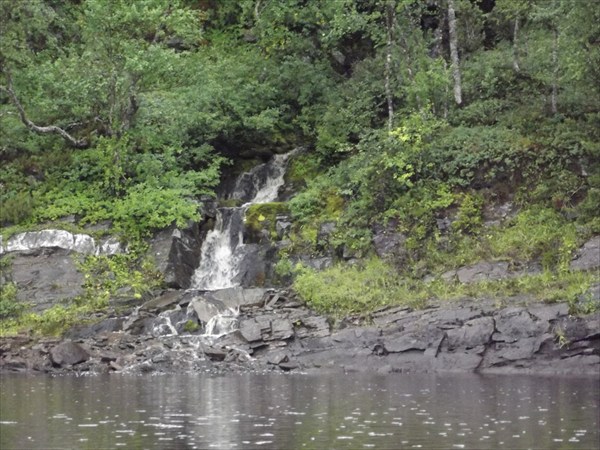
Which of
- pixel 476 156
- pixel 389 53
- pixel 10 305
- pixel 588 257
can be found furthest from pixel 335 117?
pixel 10 305

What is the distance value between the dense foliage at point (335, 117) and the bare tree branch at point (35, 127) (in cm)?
12

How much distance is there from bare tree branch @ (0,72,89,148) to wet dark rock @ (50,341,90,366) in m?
11.6

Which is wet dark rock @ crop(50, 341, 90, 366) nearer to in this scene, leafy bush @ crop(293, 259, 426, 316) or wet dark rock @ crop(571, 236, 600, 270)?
leafy bush @ crop(293, 259, 426, 316)

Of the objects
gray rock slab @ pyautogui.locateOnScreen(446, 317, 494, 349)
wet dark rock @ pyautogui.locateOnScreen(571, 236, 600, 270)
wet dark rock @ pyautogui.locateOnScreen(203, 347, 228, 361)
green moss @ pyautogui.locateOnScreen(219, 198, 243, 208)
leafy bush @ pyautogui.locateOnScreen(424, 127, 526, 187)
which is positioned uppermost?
leafy bush @ pyautogui.locateOnScreen(424, 127, 526, 187)

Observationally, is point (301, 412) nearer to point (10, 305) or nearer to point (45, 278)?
point (10, 305)

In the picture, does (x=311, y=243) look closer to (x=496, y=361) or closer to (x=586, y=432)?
(x=496, y=361)

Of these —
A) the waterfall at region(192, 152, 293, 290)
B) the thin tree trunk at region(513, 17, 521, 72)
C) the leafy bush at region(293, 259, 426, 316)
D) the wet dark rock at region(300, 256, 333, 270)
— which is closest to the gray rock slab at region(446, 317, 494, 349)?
the leafy bush at region(293, 259, 426, 316)

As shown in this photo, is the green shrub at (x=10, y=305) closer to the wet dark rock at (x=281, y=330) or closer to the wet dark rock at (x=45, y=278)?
the wet dark rock at (x=45, y=278)

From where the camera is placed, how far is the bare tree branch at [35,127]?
133 ft

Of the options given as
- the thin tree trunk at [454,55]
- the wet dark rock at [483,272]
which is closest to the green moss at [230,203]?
the thin tree trunk at [454,55]

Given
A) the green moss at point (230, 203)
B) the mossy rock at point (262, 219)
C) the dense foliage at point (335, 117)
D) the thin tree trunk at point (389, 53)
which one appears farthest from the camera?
the thin tree trunk at point (389, 53)

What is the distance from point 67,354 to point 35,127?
12093mm

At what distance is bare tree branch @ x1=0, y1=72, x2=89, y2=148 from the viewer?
40.5 m

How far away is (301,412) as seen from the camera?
2278cm
